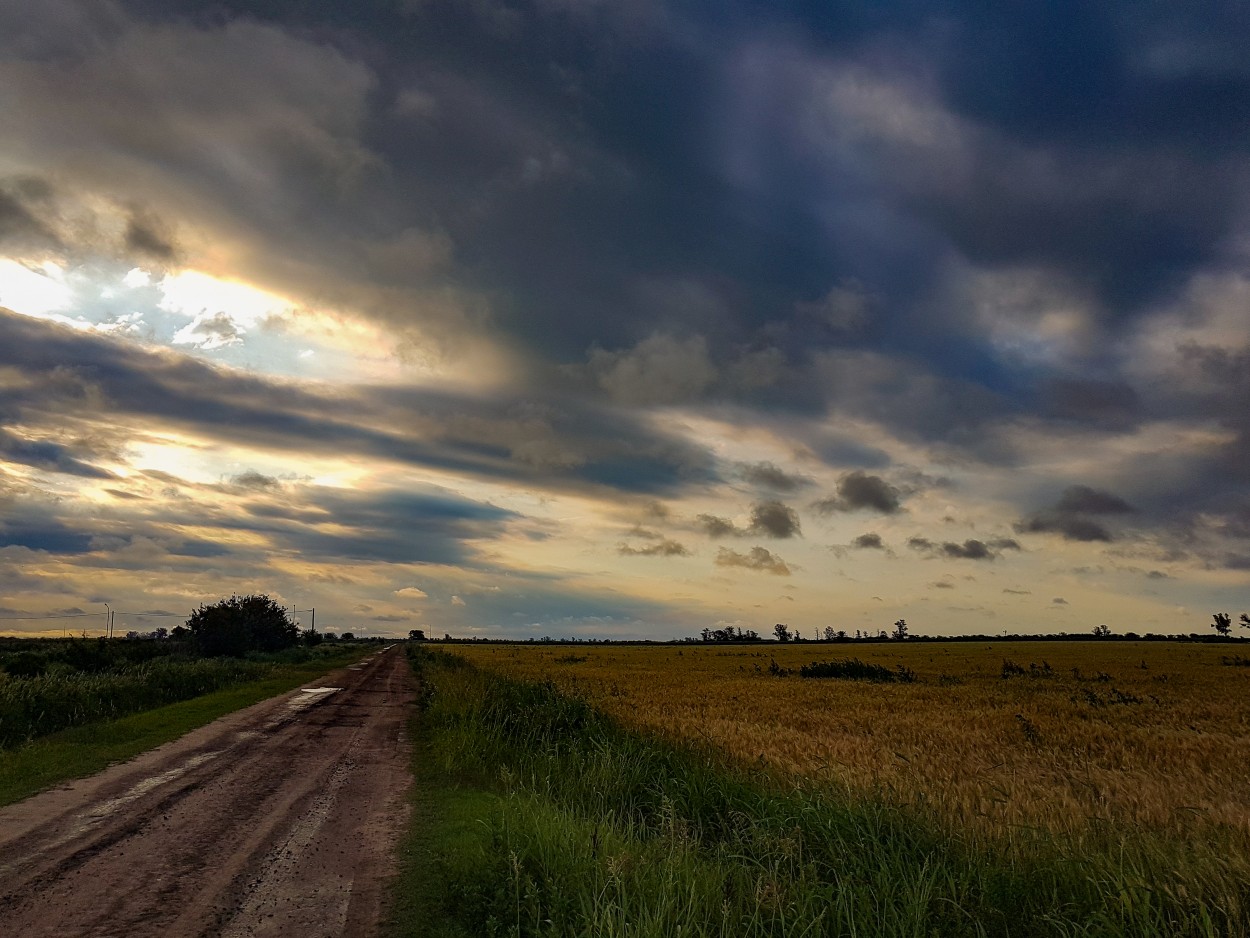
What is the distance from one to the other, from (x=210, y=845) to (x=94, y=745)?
1040 centimetres

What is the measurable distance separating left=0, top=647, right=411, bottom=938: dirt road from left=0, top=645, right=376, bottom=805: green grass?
66cm

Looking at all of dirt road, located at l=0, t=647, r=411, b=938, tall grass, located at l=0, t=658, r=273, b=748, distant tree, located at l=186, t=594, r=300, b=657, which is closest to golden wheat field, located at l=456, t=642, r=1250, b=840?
dirt road, located at l=0, t=647, r=411, b=938

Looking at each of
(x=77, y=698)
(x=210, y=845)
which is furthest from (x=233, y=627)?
(x=210, y=845)

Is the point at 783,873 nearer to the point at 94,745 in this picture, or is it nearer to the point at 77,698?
the point at 94,745

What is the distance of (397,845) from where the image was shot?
946 cm

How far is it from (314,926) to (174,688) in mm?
27480

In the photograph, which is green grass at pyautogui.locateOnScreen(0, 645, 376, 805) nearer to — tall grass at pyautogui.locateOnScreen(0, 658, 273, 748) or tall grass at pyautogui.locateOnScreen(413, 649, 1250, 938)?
tall grass at pyautogui.locateOnScreen(0, 658, 273, 748)

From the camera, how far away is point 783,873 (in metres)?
6.89

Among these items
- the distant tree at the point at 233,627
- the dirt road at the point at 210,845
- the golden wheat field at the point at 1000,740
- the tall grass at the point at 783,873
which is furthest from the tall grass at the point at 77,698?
the distant tree at the point at 233,627

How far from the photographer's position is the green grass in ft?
43.1

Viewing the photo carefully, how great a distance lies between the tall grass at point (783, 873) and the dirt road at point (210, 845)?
1256 mm

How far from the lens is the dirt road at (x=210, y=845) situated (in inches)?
272

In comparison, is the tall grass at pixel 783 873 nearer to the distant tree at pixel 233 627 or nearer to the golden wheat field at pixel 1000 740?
the golden wheat field at pixel 1000 740

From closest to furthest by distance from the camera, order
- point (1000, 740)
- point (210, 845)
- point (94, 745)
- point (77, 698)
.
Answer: point (210, 845)
point (94, 745)
point (1000, 740)
point (77, 698)
